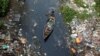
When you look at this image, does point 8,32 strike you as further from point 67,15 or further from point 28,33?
point 67,15

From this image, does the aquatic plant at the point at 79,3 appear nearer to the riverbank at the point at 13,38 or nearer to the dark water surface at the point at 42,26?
the dark water surface at the point at 42,26

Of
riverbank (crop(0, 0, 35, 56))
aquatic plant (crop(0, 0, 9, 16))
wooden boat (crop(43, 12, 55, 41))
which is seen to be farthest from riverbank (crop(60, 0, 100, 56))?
aquatic plant (crop(0, 0, 9, 16))

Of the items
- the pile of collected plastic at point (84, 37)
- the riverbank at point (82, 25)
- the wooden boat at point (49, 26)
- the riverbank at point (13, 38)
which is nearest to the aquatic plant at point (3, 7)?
the riverbank at point (13, 38)

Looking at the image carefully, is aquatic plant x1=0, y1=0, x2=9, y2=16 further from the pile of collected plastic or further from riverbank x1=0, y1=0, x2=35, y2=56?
the pile of collected plastic

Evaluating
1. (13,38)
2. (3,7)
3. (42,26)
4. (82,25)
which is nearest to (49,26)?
(42,26)

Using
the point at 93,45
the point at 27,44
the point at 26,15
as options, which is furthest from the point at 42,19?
the point at 93,45

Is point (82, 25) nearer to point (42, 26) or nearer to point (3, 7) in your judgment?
point (42, 26)

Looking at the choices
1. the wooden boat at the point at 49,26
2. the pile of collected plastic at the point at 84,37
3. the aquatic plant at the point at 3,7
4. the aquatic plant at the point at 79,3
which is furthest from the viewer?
the aquatic plant at the point at 79,3
